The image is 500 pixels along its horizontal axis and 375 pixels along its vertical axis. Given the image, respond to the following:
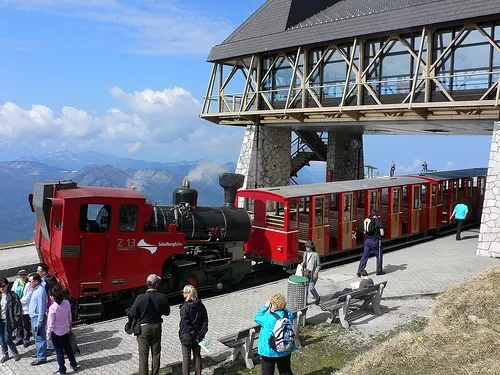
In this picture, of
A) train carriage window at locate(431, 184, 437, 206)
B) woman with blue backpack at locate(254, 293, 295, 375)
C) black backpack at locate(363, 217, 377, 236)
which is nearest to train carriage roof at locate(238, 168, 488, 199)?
train carriage window at locate(431, 184, 437, 206)

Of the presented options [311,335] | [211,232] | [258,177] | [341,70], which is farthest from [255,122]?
[311,335]

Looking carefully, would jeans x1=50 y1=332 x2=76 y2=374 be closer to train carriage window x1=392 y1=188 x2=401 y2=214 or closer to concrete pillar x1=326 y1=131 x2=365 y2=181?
train carriage window x1=392 y1=188 x2=401 y2=214

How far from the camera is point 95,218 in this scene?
9531 mm

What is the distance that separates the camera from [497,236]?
1452 cm

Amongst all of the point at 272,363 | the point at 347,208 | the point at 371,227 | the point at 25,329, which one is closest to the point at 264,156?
the point at 347,208

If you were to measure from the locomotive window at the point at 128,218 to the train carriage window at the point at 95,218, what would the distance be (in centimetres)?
25

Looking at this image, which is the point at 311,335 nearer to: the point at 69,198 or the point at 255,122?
the point at 69,198

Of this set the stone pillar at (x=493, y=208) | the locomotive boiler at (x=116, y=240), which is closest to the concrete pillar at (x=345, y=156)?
the stone pillar at (x=493, y=208)

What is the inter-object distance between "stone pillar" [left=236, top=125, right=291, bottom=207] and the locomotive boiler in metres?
10.6

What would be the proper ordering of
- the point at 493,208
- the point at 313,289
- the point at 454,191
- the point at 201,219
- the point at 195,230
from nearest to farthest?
the point at 313,289
the point at 195,230
the point at 201,219
the point at 493,208
the point at 454,191

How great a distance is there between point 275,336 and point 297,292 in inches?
146

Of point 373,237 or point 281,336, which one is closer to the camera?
point 281,336

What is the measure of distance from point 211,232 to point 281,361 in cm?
633

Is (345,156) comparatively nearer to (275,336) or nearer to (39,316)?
(39,316)
